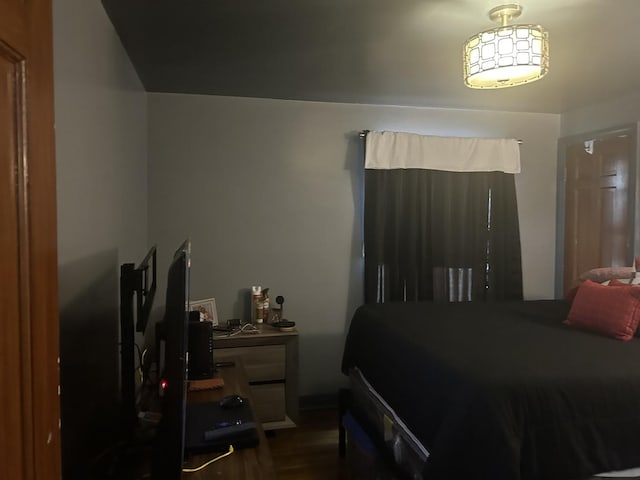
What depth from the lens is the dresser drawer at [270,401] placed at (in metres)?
3.37

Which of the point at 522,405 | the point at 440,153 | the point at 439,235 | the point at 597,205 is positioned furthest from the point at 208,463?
the point at 597,205

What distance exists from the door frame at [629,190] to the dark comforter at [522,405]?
164 cm

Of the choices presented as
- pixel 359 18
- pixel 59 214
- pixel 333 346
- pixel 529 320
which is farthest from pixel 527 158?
pixel 59 214

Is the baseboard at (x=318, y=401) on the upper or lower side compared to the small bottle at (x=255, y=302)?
lower

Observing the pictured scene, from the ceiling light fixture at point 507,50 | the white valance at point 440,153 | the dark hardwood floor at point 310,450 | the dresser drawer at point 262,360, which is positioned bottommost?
the dark hardwood floor at point 310,450

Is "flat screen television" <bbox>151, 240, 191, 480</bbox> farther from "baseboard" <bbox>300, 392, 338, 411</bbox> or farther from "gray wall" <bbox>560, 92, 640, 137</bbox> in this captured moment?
"gray wall" <bbox>560, 92, 640, 137</bbox>

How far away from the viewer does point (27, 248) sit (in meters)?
0.82

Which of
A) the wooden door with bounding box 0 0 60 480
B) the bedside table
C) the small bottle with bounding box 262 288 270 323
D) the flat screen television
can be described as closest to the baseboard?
the bedside table

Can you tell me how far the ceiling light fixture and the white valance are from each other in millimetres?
1598

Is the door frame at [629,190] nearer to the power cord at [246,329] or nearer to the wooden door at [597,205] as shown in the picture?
the wooden door at [597,205]

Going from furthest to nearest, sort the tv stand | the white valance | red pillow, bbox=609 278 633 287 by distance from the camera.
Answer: the white valance, red pillow, bbox=609 278 633 287, the tv stand

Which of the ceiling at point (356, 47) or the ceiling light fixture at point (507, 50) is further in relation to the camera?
the ceiling at point (356, 47)

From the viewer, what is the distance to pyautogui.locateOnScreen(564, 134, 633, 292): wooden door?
12.8 feet

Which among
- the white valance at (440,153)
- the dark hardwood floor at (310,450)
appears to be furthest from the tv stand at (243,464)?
the white valance at (440,153)
